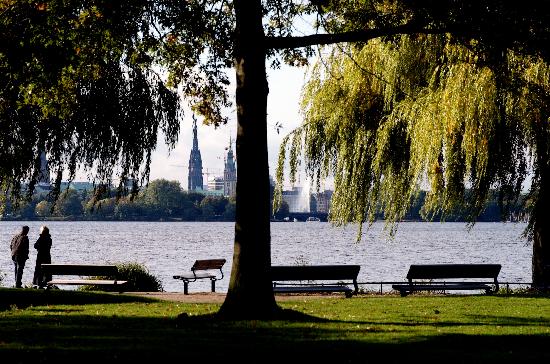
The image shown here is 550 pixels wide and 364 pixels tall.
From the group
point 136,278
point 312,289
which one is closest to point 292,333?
point 312,289

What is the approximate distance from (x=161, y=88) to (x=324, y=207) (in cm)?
13373

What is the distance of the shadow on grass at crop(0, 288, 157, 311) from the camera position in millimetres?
17578

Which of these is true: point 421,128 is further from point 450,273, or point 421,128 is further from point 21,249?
point 21,249

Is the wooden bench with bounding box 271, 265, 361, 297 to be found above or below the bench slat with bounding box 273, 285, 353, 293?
above

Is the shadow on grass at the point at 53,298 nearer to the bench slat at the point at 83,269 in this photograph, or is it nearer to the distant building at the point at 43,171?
the bench slat at the point at 83,269

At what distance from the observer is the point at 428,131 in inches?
744

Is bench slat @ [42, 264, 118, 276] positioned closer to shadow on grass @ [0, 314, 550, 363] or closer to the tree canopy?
the tree canopy

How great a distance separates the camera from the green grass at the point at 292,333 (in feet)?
30.5

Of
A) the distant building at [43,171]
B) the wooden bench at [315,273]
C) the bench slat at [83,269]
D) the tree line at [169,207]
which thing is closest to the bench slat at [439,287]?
the wooden bench at [315,273]

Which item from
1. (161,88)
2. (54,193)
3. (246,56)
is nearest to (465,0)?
(246,56)

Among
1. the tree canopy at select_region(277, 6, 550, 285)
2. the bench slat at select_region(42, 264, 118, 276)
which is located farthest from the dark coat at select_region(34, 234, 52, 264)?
the tree canopy at select_region(277, 6, 550, 285)

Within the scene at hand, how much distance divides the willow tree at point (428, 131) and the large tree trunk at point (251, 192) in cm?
414

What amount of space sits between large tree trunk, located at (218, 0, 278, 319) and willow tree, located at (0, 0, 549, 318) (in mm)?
17

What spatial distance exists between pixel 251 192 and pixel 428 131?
22.7 feet
